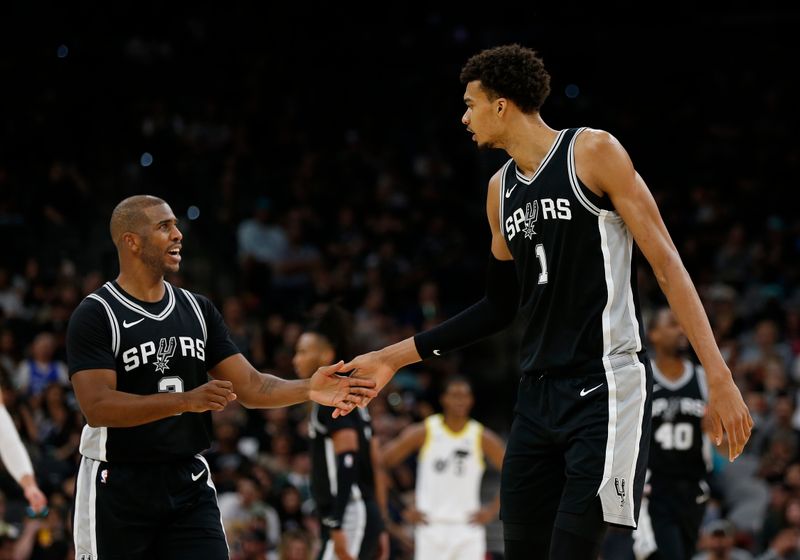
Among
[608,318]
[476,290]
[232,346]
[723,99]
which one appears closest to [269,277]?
[476,290]

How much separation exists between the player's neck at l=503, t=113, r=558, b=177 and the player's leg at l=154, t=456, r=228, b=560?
1969 millimetres

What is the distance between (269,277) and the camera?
1484 cm

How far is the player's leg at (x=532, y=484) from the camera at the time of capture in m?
4.47

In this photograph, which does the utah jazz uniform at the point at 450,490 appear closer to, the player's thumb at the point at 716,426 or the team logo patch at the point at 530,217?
the team logo patch at the point at 530,217

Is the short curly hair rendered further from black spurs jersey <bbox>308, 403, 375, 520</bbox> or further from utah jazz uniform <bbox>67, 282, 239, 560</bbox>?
black spurs jersey <bbox>308, 403, 375, 520</bbox>

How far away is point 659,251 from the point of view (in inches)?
171

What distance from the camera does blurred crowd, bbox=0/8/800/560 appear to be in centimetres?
1145

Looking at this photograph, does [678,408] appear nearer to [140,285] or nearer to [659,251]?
[659,251]

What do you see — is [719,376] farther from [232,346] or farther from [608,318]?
[232,346]

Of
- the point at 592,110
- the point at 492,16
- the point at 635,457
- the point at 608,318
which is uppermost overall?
the point at 492,16

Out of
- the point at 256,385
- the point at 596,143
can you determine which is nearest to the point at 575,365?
the point at 596,143

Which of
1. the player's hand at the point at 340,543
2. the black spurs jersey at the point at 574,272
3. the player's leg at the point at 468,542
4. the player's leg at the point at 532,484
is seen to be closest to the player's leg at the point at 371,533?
the player's hand at the point at 340,543

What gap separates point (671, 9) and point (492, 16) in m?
3.76

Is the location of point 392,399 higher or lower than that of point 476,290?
lower
